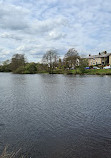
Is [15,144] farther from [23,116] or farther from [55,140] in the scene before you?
[23,116]

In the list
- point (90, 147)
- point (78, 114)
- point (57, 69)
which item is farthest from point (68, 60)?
point (90, 147)

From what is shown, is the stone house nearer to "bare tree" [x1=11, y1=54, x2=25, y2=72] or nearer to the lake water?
"bare tree" [x1=11, y1=54, x2=25, y2=72]

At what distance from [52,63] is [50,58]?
10.0 feet

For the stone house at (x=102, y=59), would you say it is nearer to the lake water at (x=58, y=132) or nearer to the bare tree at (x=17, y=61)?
the bare tree at (x=17, y=61)

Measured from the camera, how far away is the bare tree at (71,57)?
81.2 m

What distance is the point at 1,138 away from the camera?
8.72 meters

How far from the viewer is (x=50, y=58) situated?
3378 inches

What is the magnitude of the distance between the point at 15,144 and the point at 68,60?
76.2 metres

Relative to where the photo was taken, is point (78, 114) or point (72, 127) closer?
point (72, 127)

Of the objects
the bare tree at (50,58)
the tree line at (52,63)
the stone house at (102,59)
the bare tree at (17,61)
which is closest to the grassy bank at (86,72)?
the tree line at (52,63)

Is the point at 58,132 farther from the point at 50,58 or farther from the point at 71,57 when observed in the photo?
the point at 50,58

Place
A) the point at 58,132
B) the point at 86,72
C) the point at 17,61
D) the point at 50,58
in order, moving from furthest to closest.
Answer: the point at 17,61
the point at 50,58
the point at 86,72
the point at 58,132

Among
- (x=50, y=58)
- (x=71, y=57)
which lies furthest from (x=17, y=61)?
(x=71, y=57)

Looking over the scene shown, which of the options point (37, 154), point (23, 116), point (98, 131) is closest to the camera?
point (37, 154)
